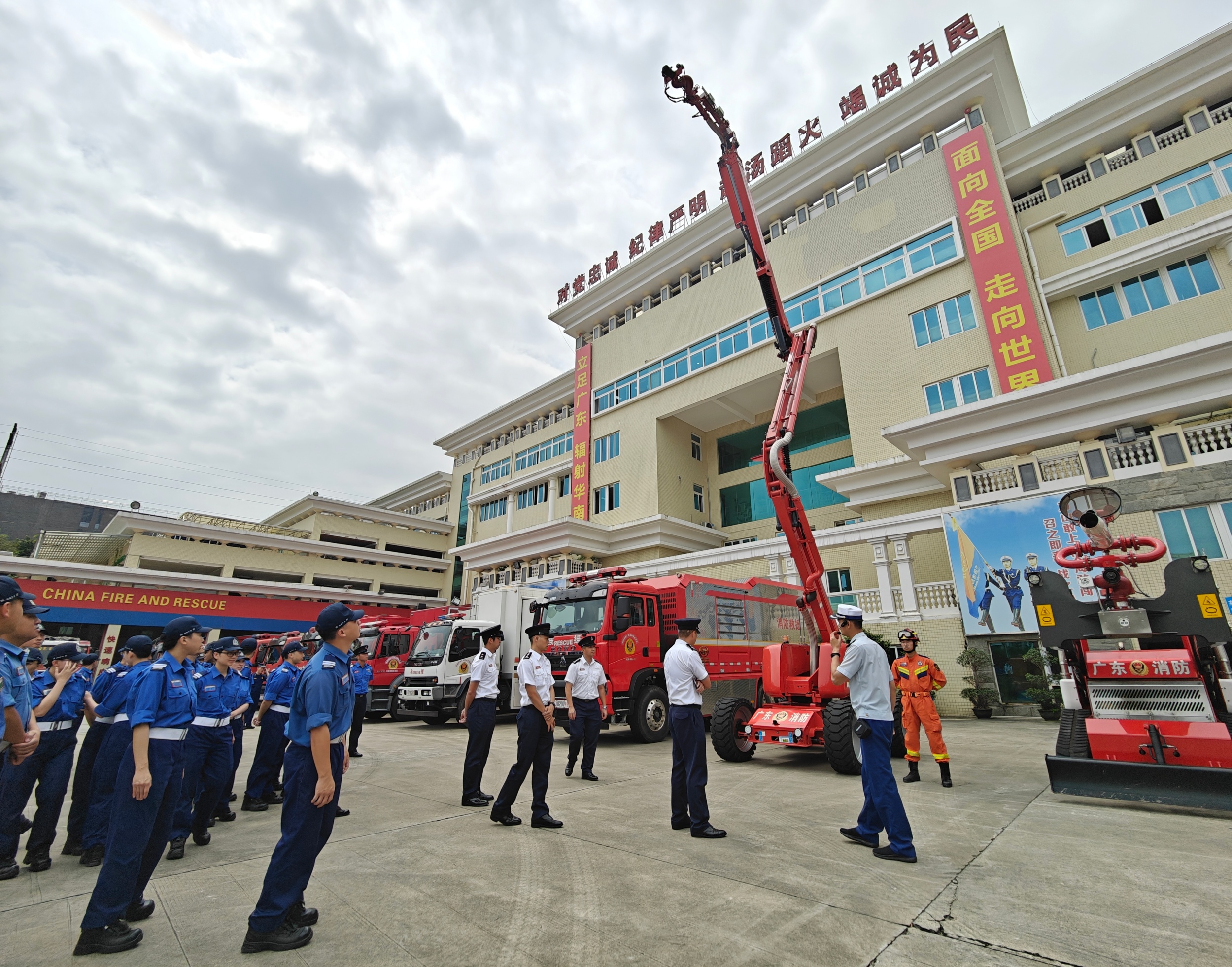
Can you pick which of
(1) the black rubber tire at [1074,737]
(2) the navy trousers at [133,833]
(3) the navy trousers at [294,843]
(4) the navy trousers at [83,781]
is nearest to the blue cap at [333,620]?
(3) the navy trousers at [294,843]

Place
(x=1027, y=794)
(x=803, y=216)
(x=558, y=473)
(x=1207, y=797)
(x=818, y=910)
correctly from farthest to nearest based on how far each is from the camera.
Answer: (x=558, y=473), (x=803, y=216), (x=1027, y=794), (x=1207, y=797), (x=818, y=910)

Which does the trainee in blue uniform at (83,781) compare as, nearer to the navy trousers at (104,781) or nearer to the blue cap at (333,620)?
the navy trousers at (104,781)

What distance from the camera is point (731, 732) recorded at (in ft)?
28.2

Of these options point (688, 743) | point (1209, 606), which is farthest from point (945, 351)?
point (688, 743)

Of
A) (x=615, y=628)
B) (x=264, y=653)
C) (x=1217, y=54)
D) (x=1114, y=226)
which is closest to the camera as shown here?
(x=615, y=628)

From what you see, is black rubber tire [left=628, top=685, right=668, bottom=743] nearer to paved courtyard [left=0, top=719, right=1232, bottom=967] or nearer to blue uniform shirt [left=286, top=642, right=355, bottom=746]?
paved courtyard [left=0, top=719, right=1232, bottom=967]

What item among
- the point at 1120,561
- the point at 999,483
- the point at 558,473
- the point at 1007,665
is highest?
the point at 558,473

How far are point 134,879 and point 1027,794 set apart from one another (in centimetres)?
804

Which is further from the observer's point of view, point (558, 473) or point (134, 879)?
point (558, 473)

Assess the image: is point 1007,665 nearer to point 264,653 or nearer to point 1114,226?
point 1114,226

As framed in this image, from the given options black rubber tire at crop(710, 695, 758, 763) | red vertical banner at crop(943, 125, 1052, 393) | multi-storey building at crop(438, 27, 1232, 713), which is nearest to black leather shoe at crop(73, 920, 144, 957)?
black rubber tire at crop(710, 695, 758, 763)

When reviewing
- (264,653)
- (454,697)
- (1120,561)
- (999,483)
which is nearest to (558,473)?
(264,653)

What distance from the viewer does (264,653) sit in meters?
23.3

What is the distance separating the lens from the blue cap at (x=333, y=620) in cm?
339
